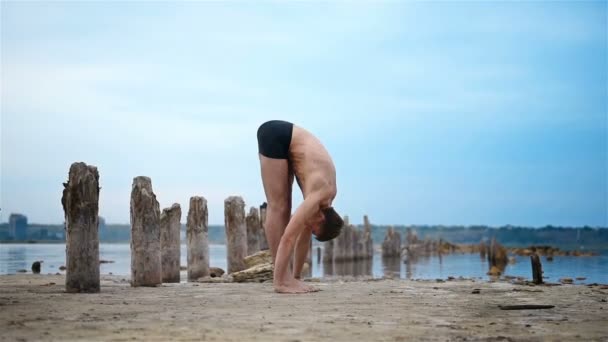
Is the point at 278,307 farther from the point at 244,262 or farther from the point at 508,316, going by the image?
the point at 244,262

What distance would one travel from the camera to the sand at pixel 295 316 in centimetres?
584

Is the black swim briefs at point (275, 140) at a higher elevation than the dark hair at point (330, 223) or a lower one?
higher

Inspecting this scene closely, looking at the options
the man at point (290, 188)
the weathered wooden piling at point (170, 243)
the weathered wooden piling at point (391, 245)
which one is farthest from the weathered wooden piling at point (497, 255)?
the man at point (290, 188)

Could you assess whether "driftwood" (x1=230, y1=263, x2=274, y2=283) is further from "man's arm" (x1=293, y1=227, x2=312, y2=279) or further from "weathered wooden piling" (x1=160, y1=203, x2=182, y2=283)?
"man's arm" (x1=293, y1=227, x2=312, y2=279)

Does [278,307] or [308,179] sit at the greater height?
[308,179]

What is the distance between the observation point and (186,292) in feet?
33.4

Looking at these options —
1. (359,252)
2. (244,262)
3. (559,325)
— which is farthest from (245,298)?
(359,252)

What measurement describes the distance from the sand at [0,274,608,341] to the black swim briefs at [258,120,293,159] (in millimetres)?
1977

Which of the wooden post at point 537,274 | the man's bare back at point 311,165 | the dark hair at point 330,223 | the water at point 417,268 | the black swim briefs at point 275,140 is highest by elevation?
the black swim briefs at point 275,140

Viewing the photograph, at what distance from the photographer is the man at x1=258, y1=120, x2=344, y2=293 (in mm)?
9734

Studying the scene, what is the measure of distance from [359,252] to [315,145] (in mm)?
40646

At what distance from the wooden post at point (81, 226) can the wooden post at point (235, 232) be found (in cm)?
829

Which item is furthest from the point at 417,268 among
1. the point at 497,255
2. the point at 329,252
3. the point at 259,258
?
the point at 259,258

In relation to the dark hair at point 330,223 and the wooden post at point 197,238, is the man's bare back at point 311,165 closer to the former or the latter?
the dark hair at point 330,223
